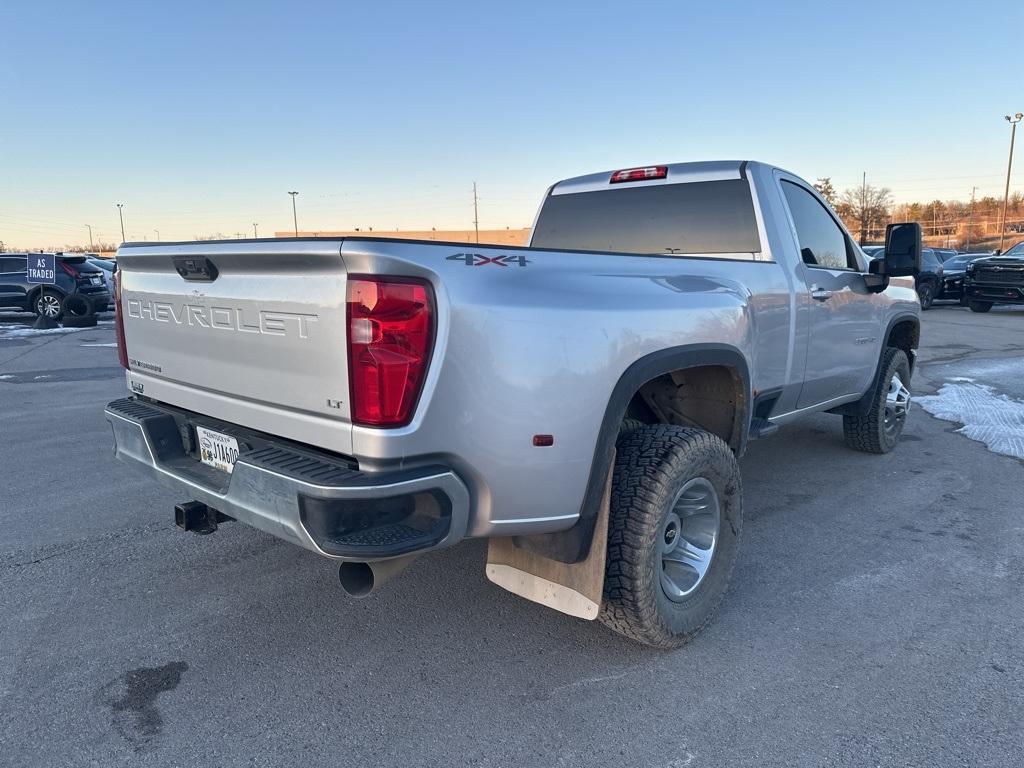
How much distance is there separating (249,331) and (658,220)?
8.97 feet

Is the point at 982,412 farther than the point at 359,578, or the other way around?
the point at 982,412

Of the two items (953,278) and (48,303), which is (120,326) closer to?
(48,303)

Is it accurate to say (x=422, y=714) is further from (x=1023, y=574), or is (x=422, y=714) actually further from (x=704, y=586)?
(x=1023, y=574)

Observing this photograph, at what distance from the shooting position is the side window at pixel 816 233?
4.34 meters

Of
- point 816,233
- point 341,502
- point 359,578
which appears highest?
point 816,233

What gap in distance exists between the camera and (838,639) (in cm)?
303

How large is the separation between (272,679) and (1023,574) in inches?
141

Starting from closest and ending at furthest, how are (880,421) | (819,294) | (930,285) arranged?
(819,294), (880,421), (930,285)

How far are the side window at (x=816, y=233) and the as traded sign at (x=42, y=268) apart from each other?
17006 mm

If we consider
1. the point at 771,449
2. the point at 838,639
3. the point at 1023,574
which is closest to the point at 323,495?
the point at 838,639

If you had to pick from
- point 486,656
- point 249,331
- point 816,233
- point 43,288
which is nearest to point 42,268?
point 43,288

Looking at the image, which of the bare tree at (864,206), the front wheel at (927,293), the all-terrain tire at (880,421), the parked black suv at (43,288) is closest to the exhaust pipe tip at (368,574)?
the all-terrain tire at (880,421)

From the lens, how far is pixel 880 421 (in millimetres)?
5535

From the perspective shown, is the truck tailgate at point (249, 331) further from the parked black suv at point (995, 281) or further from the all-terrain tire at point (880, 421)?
the parked black suv at point (995, 281)
